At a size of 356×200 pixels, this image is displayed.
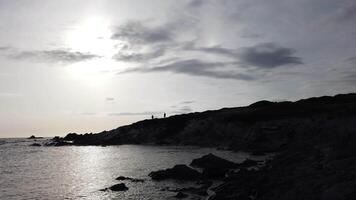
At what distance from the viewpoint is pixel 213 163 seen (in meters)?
61.3

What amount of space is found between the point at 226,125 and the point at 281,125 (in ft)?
62.6

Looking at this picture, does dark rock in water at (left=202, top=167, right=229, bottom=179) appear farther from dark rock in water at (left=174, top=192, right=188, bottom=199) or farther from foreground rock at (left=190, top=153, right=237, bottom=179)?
dark rock in water at (left=174, top=192, right=188, bottom=199)

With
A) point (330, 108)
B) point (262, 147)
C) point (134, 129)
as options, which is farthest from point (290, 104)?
point (134, 129)

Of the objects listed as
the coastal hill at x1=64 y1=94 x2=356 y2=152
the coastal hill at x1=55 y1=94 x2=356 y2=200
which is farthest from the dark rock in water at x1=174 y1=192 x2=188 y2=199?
the coastal hill at x1=64 y1=94 x2=356 y2=152

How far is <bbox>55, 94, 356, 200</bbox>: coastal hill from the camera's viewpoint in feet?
88.1

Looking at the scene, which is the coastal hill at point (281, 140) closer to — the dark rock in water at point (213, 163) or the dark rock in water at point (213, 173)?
the dark rock in water at point (213, 173)

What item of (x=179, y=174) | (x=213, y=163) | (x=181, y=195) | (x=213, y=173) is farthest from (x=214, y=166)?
(x=181, y=195)

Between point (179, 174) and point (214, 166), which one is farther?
point (214, 166)

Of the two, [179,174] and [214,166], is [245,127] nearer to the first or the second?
[214,166]

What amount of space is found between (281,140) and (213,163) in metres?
48.6

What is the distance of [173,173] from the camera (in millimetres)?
54125

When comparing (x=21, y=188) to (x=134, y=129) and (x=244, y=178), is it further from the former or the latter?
(x=134, y=129)

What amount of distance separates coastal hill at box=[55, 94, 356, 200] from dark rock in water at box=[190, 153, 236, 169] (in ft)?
18.4

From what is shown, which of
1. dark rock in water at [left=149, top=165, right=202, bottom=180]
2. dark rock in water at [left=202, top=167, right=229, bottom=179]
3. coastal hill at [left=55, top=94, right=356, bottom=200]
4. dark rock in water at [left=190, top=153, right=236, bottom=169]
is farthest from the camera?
dark rock in water at [left=190, top=153, right=236, bottom=169]
